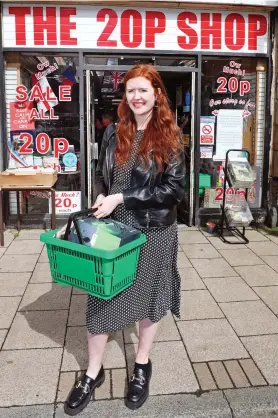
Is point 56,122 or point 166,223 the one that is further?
point 56,122

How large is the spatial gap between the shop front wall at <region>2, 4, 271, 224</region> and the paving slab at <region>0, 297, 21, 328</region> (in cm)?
253

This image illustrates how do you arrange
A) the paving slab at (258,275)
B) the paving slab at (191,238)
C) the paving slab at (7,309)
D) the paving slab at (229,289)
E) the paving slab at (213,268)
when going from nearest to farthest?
the paving slab at (7,309) < the paving slab at (229,289) < the paving slab at (258,275) < the paving slab at (213,268) < the paving slab at (191,238)

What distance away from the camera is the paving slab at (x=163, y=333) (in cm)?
344

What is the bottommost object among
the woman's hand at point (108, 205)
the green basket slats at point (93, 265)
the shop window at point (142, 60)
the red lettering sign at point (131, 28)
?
the green basket slats at point (93, 265)

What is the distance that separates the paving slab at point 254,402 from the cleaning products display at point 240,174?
3411mm

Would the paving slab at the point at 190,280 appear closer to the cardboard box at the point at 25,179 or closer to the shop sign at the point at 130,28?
the cardboard box at the point at 25,179

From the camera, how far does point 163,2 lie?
6.10 meters

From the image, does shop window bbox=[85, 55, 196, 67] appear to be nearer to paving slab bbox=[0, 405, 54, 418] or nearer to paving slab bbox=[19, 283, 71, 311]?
paving slab bbox=[19, 283, 71, 311]

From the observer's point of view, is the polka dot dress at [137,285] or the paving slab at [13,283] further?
the paving slab at [13,283]

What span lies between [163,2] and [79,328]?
4629 mm

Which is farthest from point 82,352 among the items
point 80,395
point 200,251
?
point 200,251

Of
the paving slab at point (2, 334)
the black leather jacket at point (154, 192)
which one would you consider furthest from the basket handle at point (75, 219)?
the paving slab at point (2, 334)

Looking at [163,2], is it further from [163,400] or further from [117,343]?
[163,400]

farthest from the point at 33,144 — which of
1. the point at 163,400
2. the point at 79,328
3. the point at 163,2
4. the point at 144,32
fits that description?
the point at 163,400
